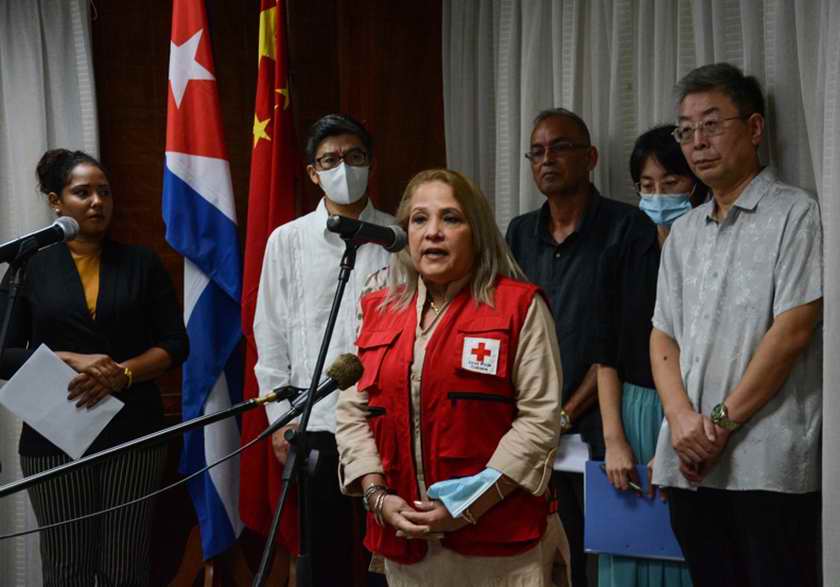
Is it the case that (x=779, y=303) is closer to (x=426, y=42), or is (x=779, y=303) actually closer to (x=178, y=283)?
(x=426, y=42)

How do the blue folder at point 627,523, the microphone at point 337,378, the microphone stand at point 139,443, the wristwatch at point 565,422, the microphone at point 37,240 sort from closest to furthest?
the microphone stand at point 139,443 → the microphone at point 337,378 → the microphone at point 37,240 → the blue folder at point 627,523 → the wristwatch at point 565,422

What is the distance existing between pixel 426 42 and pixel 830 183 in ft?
6.40

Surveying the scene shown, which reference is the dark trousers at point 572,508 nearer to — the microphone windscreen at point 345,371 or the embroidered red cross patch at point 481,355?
the embroidered red cross patch at point 481,355

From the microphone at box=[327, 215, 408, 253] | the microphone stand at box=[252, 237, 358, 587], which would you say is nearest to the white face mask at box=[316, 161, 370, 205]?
the microphone at box=[327, 215, 408, 253]

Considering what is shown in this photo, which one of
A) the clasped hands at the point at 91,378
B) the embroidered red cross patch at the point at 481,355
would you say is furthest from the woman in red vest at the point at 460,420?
the clasped hands at the point at 91,378

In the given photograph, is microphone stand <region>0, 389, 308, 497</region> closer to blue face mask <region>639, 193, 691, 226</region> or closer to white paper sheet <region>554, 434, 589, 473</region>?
white paper sheet <region>554, 434, 589, 473</region>

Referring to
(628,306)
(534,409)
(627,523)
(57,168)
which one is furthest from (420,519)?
(57,168)

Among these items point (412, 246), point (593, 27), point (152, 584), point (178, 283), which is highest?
point (593, 27)

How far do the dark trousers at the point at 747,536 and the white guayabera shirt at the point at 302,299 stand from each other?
1150 millimetres

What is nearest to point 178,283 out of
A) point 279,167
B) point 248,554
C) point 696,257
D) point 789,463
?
point 279,167

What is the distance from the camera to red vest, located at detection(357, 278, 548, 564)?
6.85 ft

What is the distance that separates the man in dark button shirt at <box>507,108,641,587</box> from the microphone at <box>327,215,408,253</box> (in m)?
0.96

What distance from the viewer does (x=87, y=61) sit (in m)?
3.80

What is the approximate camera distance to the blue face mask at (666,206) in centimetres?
265
